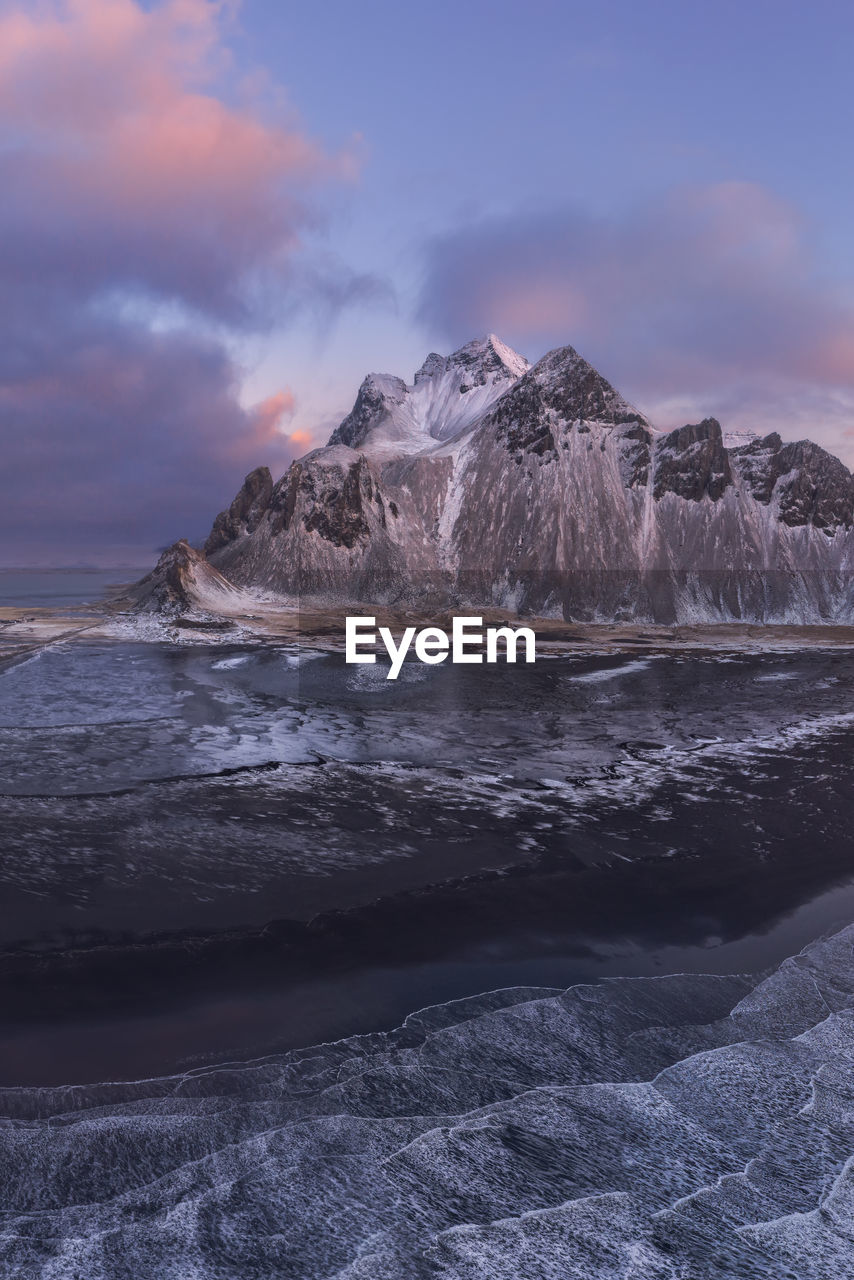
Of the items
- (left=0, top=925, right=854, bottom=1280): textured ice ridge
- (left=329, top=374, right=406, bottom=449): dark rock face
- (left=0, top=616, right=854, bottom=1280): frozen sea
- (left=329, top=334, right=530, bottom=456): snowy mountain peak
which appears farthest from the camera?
(left=329, top=374, right=406, bottom=449): dark rock face

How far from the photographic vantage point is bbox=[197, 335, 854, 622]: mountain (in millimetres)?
99188

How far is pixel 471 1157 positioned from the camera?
5578 mm

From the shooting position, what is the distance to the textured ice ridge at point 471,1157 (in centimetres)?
462

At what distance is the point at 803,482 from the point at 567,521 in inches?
1593

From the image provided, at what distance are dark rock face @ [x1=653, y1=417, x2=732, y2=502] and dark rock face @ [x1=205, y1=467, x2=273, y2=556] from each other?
63.1 m

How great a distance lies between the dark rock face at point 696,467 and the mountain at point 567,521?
0.78ft

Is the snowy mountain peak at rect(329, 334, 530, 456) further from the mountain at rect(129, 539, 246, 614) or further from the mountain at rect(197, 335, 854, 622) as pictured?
the mountain at rect(129, 539, 246, 614)

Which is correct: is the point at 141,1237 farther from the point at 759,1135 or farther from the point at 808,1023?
the point at 808,1023

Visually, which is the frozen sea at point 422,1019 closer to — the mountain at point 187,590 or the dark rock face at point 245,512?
the mountain at point 187,590

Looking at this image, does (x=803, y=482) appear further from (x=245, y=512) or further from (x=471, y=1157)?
(x=471, y=1157)

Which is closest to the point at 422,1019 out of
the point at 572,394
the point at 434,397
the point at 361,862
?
the point at 361,862

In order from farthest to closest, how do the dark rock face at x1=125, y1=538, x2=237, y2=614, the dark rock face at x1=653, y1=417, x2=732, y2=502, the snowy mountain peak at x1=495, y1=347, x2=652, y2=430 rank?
the snowy mountain peak at x1=495, y1=347, x2=652, y2=430 → the dark rock face at x1=653, y1=417, x2=732, y2=502 → the dark rock face at x1=125, y1=538, x2=237, y2=614

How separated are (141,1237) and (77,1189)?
0.94 metres

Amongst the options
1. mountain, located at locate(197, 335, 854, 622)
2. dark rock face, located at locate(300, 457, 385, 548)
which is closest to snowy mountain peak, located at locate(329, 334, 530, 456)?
mountain, located at locate(197, 335, 854, 622)
